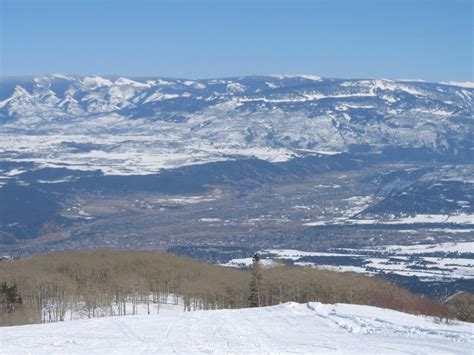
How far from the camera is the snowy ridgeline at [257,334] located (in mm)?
34062

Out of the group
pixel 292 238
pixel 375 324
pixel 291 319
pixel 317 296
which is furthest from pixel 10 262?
pixel 292 238

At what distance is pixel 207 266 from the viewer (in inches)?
3068

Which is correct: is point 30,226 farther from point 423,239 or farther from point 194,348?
point 194,348

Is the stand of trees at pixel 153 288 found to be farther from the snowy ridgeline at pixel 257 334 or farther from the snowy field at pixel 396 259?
the snowy field at pixel 396 259

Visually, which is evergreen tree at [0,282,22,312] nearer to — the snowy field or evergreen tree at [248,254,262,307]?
evergreen tree at [248,254,262,307]

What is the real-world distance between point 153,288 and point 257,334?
1158 inches

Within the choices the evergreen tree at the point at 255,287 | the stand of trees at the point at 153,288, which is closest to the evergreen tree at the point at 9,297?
the stand of trees at the point at 153,288

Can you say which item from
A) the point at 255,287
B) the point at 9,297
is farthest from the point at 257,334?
the point at 9,297

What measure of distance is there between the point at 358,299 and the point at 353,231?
98402 mm

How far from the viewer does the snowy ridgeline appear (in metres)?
34.1

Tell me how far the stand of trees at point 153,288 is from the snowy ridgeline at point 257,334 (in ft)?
35.8

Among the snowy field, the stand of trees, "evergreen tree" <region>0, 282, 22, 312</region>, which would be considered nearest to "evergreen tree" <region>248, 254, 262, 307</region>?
the stand of trees

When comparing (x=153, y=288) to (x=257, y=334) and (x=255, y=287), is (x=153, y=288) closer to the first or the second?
(x=255, y=287)

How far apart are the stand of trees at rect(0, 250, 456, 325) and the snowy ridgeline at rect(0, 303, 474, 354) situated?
10906 mm
